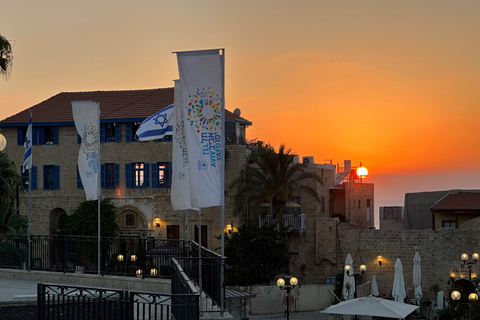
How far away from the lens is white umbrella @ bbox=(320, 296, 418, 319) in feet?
77.8

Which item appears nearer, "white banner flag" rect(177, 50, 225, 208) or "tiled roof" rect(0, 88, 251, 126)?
"white banner flag" rect(177, 50, 225, 208)

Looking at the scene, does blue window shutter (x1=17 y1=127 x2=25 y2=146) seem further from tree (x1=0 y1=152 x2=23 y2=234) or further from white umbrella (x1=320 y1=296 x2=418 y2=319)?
white umbrella (x1=320 y1=296 x2=418 y2=319)

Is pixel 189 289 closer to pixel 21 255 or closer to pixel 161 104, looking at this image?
pixel 21 255

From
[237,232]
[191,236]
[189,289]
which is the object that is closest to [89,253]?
[189,289]

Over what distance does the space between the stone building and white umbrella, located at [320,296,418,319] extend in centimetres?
2115

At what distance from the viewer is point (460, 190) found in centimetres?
4662

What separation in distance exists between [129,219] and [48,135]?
7.55 metres

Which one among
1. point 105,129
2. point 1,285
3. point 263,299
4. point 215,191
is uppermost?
point 105,129

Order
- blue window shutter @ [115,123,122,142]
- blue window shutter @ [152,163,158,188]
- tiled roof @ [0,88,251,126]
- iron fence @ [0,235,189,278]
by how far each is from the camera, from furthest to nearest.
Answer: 1. tiled roof @ [0,88,251,126]
2. blue window shutter @ [115,123,122,142]
3. blue window shutter @ [152,163,158,188]
4. iron fence @ [0,235,189,278]

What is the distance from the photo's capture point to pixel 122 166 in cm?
4744

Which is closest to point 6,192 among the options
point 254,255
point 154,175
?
point 154,175

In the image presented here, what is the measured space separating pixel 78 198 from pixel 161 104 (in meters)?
7.52

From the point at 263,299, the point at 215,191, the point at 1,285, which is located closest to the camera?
the point at 215,191

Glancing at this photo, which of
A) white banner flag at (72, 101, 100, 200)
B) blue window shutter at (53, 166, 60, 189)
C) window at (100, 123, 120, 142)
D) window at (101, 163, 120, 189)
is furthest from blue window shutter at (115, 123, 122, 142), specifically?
white banner flag at (72, 101, 100, 200)
